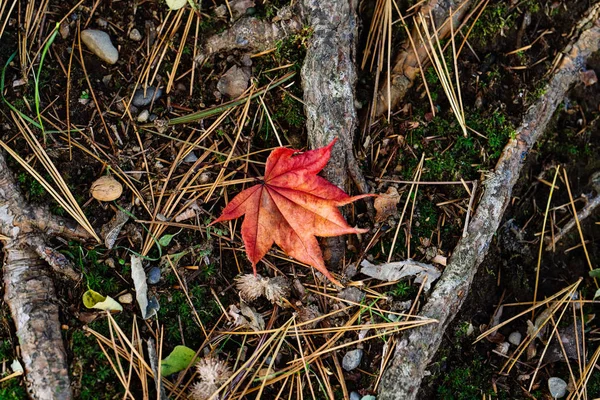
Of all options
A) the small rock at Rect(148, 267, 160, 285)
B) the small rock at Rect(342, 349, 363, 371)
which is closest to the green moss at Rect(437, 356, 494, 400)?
the small rock at Rect(342, 349, 363, 371)

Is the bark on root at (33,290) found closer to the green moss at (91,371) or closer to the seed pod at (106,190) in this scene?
the green moss at (91,371)

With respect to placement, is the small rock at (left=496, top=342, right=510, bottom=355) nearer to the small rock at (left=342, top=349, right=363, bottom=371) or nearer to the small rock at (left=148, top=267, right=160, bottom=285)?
the small rock at (left=342, top=349, right=363, bottom=371)

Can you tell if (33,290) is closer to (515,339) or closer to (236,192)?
(236,192)

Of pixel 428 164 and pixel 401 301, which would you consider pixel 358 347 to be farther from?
pixel 428 164

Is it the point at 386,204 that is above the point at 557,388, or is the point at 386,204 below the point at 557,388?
above

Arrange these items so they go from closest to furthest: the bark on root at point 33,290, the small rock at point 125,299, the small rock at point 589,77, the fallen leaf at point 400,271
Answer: the bark on root at point 33,290 → the small rock at point 125,299 → the fallen leaf at point 400,271 → the small rock at point 589,77

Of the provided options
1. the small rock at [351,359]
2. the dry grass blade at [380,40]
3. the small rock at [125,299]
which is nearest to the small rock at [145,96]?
the small rock at [125,299]

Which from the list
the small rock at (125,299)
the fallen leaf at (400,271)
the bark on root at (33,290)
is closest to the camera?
the bark on root at (33,290)

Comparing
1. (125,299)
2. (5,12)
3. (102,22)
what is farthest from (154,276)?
(5,12)
